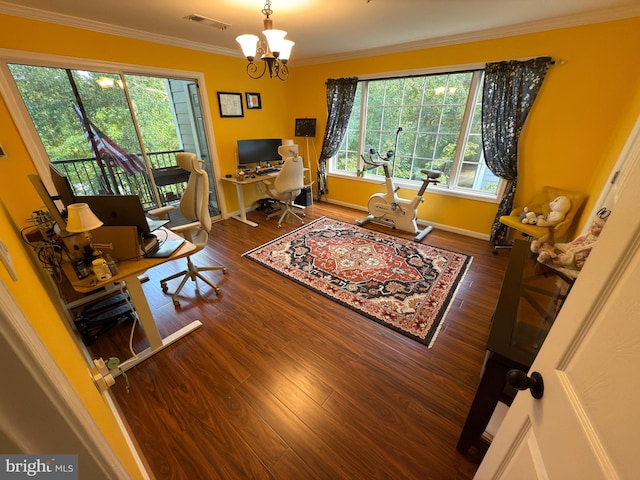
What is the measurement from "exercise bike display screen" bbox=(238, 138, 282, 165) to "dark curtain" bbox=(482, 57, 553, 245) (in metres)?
3.05

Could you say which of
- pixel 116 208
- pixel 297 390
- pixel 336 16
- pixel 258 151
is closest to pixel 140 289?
pixel 116 208

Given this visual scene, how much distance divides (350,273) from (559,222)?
7.19 feet

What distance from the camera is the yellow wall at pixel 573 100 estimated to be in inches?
86.4

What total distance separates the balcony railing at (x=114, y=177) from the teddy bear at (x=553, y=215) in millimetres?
4588

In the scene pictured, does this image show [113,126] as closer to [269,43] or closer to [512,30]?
[269,43]

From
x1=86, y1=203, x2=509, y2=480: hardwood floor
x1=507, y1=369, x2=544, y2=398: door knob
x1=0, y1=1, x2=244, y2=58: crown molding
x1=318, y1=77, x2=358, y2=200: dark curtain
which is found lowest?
x1=86, y1=203, x2=509, y2=480: hardwood floor

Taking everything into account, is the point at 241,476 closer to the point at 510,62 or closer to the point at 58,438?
the point at 58,438

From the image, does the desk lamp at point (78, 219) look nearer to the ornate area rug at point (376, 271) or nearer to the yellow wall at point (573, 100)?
the ornate area rug at point (376, 271)

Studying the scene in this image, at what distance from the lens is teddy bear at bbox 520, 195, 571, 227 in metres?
2.50

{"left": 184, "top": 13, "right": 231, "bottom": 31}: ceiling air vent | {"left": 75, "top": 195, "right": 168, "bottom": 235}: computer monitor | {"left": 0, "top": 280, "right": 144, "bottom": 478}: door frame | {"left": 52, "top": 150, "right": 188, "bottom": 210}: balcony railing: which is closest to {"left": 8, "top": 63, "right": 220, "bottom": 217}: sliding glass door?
{"left": 52, "top": 150, "right": 188, "bottom": 210}: balcony railing

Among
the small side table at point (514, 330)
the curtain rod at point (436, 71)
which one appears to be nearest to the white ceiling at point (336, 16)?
the curtain rod at point (436, 71)

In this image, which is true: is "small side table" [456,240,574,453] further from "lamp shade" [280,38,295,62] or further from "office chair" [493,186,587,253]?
"lamp shade" [280,38,295,62]

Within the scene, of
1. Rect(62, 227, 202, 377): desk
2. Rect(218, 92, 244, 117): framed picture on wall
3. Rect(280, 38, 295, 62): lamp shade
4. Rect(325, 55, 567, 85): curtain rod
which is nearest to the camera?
Rect(62, 227, 202, 377): desk

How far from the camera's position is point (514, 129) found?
2.78 m
